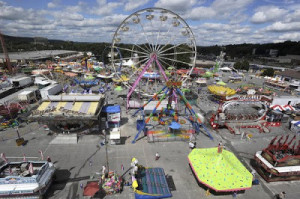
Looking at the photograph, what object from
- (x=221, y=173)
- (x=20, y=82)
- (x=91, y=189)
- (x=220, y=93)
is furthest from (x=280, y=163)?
(x=20, y=82)

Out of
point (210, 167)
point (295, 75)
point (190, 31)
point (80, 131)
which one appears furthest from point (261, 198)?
point (295, 75)

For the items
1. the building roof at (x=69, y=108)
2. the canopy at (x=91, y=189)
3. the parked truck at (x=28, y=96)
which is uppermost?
the building roof at (x=69, y=108)

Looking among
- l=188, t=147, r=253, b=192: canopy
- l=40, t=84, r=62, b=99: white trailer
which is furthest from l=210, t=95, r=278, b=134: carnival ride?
l=40, t=84, r=62, b=99: white trailer

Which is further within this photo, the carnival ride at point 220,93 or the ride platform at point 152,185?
the carnival ride at point 220,93

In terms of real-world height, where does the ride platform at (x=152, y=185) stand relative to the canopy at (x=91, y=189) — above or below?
below

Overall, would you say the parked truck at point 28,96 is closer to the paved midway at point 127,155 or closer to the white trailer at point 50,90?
the white trailer at point 50,90

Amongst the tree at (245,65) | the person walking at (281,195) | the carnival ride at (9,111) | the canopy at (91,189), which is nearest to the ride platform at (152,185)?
the canopy at (91,189)
